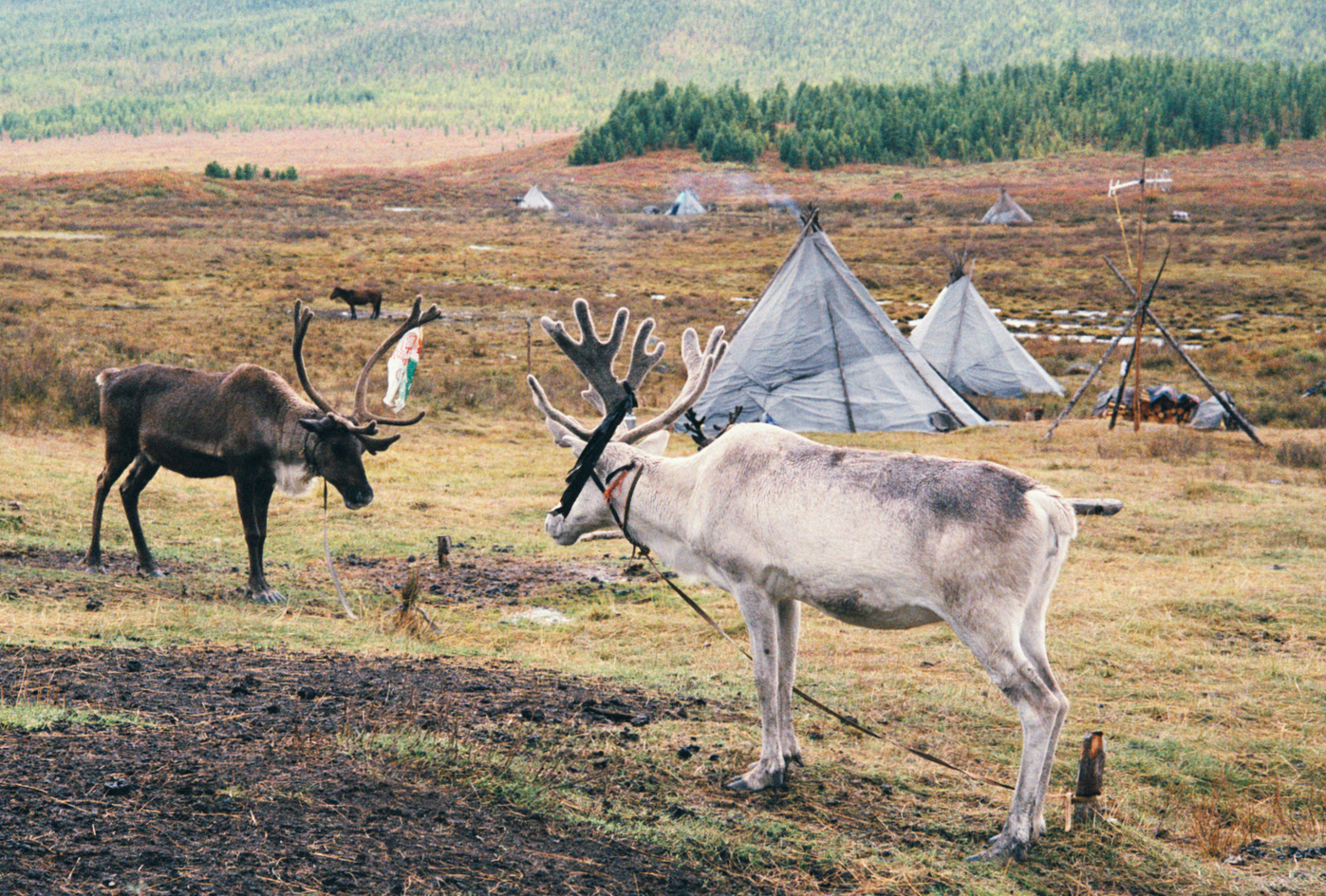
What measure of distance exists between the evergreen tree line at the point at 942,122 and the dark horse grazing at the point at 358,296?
270ft

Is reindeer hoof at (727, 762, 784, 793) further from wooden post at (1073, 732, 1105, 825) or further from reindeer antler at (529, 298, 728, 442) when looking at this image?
reindeer antler at (529, 298, 728, 442)

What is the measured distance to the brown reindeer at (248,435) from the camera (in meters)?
9.38

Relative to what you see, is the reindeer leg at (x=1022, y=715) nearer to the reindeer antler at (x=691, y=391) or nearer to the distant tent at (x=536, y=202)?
the reindeer antler at (x=691, y=391)

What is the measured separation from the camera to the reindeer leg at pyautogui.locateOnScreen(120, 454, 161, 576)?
9711 mm

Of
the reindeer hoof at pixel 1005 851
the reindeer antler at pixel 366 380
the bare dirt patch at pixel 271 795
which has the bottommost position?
the reindeer hoof at pixel 1005 851

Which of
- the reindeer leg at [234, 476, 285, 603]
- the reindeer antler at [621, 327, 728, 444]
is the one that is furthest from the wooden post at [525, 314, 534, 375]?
the reindeer antler at [621, 327, 728, 444]

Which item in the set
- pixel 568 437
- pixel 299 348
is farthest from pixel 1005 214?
pixel 568 437

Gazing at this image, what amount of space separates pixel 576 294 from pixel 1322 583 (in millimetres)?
31313

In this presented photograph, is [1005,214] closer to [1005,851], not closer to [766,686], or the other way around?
[766,686]

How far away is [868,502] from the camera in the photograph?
5.32m

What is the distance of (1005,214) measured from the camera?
2714 inches

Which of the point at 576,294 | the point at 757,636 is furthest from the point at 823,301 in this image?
the point at 576,294

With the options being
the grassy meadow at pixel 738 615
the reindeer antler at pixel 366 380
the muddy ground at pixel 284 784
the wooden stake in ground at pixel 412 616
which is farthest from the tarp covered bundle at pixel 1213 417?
the muddy ground at pixel 284 784

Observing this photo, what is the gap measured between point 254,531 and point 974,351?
58.5 feet
